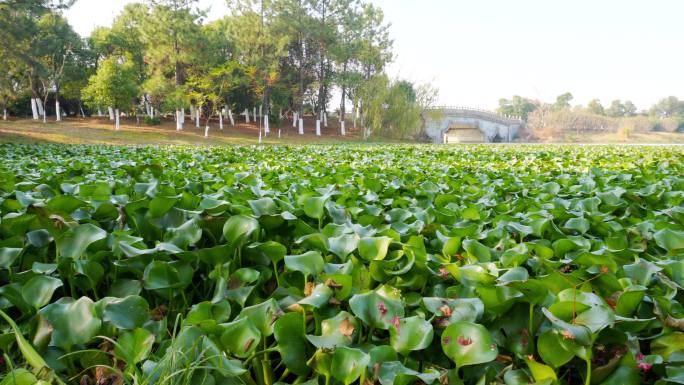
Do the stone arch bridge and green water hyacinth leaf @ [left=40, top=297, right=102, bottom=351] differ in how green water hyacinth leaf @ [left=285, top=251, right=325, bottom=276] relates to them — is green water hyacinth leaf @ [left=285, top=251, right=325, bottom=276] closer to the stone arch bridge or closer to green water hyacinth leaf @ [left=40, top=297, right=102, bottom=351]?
green water hyacinth leaf @ [left=40, top=297, right=102, bottom=351]

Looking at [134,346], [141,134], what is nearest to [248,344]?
[134,346]

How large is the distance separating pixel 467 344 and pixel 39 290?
1.10 metres

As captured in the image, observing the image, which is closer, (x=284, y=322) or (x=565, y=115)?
(x=284, y=322)

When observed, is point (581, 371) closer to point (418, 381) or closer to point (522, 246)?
point (418, 381)

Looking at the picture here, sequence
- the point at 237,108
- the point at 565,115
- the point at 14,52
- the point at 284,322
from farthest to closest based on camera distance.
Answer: the point at 565,115 < the point at 237,108 < the point at 14,52 < the point at 284,322

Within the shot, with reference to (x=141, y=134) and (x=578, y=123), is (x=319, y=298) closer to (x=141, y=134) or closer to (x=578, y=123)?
(x=141, y=134)

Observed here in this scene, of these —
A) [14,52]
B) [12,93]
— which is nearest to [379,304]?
[14,52]

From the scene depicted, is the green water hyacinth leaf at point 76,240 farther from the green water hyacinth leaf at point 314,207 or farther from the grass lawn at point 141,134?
the grass lawn at point 141,134

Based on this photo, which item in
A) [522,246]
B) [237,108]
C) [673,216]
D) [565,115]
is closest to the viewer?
[522,246]

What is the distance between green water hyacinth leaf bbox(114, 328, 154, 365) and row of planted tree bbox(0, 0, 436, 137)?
25.9 m

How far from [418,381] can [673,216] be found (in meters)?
1.89

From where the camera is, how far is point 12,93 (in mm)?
32594

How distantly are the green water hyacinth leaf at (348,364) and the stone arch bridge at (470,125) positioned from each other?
42.6 meters

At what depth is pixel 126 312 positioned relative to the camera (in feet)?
3.62
